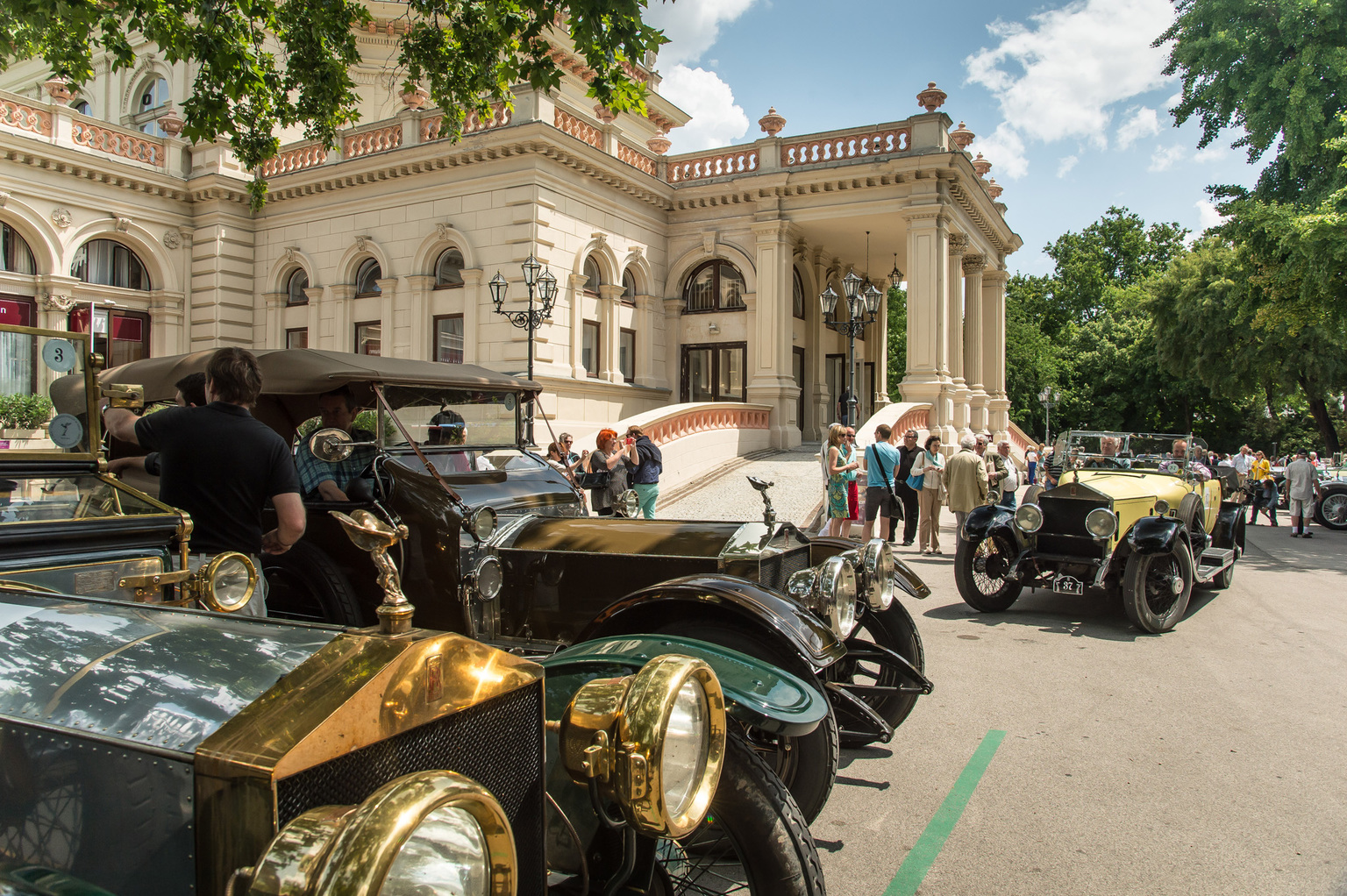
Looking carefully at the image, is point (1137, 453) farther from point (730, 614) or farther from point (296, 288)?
point (296, 288)

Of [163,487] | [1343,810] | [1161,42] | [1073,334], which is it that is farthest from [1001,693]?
[1073,334]

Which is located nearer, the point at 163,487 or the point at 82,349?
the point at 82,349

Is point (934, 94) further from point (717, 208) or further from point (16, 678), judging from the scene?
point (16, 678)

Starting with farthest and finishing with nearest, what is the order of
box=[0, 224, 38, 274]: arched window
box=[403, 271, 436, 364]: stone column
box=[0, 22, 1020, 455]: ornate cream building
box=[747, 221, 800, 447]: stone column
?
box=[747, 221, 800, 447]: stone column, box=[403, 271, 436, 364]: stone column, box=[0, 22, 1020, 455]: ornate cream building, box=[0, 224, 38, 274]: arched window

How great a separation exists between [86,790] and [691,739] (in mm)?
1138

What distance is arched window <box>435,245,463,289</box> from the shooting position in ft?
67.8

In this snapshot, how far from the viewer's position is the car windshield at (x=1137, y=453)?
970cm

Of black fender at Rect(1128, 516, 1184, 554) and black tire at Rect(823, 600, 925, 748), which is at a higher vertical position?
black fender at Rect(1128, 516, 1184, 554)

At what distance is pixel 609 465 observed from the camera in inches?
439

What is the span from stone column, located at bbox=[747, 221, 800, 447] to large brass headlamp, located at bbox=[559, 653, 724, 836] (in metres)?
20.2

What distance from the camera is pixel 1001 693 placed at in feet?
18.9

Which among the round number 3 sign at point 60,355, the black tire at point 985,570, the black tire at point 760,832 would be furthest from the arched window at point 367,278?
the black tire at point 760,832

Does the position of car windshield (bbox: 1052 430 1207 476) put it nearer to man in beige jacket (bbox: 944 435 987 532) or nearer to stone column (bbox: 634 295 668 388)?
man in beige jacket (bbox: 944 435 987 532)

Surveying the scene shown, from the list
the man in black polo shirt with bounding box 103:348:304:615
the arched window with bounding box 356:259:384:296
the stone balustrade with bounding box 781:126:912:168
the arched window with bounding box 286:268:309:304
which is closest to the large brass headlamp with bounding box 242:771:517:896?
the man in black polo shirt with bounding box 103:348:304:615
